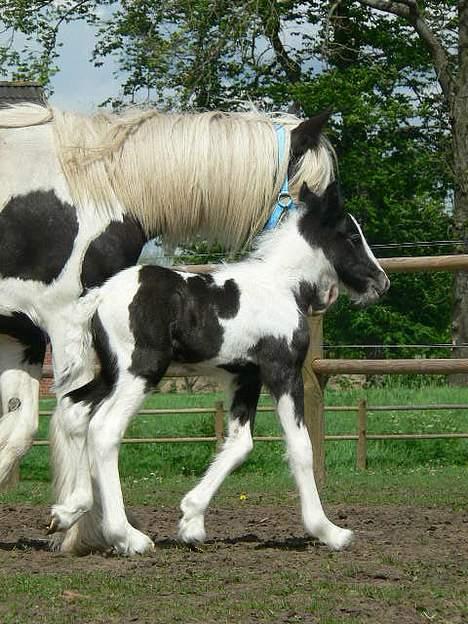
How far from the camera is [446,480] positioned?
936 cm

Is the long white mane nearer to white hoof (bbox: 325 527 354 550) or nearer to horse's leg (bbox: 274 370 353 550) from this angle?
horse's leg (bbox: 274 370 353 550)

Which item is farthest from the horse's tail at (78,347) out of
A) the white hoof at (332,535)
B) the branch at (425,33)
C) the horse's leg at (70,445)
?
the branch at (425,33)

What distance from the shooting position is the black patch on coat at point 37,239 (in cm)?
567

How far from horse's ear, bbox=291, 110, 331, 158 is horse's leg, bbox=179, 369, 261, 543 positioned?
47.9 inches

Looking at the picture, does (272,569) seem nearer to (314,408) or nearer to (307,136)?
(307,136)

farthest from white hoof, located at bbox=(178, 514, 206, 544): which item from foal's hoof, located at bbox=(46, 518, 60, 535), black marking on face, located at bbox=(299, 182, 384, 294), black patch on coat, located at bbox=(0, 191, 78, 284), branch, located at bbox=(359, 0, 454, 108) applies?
branch, located at bbox=(359, 0, 454, 108)

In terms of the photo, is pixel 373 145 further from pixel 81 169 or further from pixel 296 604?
pixel 296 604

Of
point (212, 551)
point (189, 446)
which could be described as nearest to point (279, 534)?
point (212, 551)

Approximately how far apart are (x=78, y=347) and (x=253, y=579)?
59.3 inches

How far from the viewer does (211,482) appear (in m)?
5.67

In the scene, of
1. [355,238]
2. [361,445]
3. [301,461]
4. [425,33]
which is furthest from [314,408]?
[425,33]

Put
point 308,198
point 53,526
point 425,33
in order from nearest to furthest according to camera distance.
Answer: point 53,526, point 308,198, point 425,33

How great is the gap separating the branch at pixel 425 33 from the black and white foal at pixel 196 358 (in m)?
16.8

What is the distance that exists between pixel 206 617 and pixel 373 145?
2702 cm
